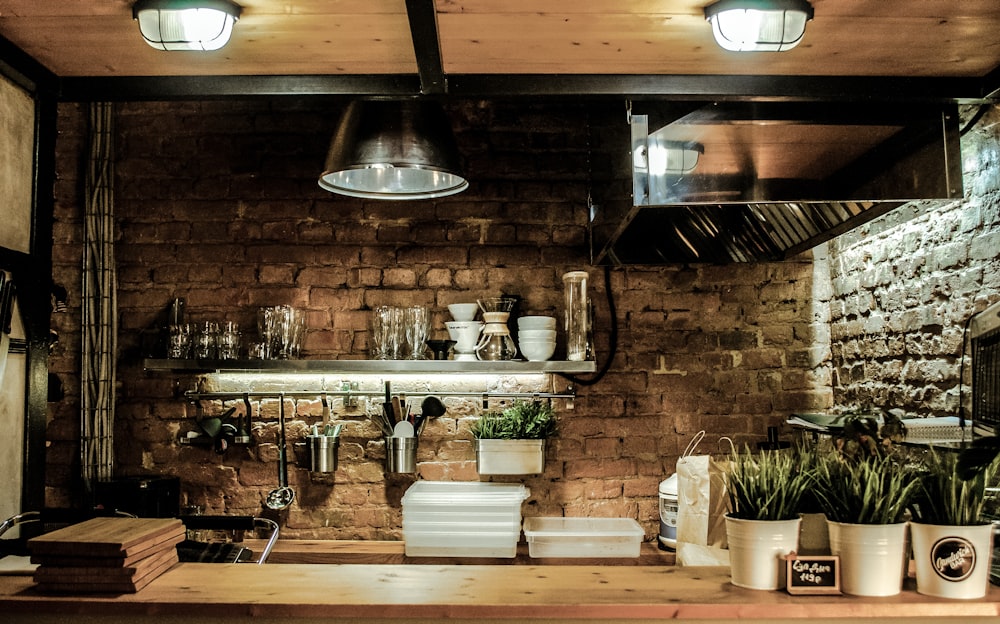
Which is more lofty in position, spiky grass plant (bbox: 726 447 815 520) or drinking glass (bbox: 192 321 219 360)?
drinking glass (bbox: 192 321 219 360)

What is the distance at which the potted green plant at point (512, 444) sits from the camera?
355 centimetres

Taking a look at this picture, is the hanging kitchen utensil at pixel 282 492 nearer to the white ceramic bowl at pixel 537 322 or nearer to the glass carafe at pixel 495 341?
the glass carafe at pixel 495 341

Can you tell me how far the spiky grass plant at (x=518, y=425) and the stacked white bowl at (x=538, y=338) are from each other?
0.81 feet

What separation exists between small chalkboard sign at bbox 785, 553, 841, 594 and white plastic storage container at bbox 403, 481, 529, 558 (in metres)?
1.74

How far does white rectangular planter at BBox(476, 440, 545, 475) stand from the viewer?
11.6 feet

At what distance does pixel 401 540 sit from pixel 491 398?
0.78m

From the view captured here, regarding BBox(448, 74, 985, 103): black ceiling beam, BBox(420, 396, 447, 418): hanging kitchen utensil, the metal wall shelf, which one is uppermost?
BBox(448, 74, 985, 103): black ceiling beam

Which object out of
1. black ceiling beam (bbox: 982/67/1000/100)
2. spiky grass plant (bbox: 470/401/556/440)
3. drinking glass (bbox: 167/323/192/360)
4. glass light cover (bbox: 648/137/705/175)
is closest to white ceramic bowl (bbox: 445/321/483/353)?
spiky grass plant (bbox: 470/401/556/440)

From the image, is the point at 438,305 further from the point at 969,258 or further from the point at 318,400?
the point at 969,258

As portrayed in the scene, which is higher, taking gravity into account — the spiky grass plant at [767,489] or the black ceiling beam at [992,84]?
the black ceiling beam at [992,84]

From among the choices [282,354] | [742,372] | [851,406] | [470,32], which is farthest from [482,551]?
[470,32]

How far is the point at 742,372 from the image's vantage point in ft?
12.5

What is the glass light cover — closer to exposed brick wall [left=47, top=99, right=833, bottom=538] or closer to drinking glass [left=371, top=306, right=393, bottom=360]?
exposed brick wall [left=47, top=99, right=833, bottom=538]

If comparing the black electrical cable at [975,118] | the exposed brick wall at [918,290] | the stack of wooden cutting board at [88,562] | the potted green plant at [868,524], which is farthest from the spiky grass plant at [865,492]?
the stack of wooden cutting board at [88,562]
